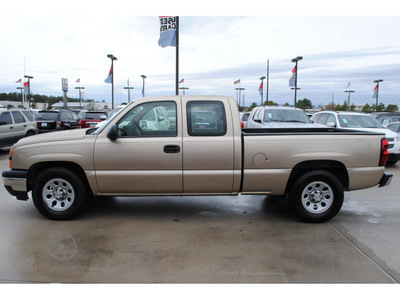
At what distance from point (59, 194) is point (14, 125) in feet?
28.4

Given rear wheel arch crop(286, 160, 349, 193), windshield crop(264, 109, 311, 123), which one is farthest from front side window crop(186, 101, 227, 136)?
windshield crop(264, 109, 311, 123)

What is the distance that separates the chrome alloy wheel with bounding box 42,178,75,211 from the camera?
4969mm

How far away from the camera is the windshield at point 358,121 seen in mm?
10852

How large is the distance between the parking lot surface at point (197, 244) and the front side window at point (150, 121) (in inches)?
55.0

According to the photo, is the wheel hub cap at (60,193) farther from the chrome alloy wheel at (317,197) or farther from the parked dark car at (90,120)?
the parked dark car at (90,120)

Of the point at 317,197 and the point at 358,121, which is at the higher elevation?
the point at 358,121

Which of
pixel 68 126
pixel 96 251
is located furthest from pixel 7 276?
pixel 68 126

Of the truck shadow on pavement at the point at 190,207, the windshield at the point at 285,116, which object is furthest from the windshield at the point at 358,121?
the truck shadow on pavement at the point at 190,207

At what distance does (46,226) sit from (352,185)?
15.4ft

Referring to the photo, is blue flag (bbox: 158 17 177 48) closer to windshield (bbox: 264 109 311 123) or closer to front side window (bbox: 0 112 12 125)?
windshield (bbox: 264 109 311 123)

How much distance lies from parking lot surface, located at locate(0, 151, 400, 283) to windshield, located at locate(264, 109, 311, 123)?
5412mm

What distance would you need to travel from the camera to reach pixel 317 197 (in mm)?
5023

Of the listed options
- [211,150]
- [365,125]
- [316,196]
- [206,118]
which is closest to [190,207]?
[211,150]

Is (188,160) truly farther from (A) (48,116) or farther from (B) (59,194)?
(A) (48,116)
